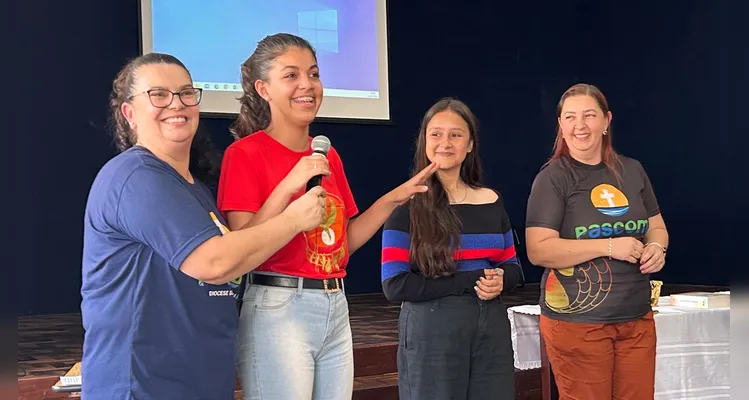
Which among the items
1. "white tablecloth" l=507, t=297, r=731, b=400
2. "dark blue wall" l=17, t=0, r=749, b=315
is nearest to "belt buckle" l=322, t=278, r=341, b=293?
"white tablecloth" l=507, t=297, r=731, b=400

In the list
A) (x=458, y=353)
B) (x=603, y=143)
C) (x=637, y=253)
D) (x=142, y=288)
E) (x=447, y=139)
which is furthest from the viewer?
(x=603, y=143)

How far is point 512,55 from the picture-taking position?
7.07 m

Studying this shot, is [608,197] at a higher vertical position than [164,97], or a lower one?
lower

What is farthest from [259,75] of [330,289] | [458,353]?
[458,353]

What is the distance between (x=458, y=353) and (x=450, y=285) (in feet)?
0.60

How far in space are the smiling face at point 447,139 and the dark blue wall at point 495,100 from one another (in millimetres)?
3382

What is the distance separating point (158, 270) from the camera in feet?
4.50

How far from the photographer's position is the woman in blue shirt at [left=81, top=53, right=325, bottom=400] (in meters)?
1.32

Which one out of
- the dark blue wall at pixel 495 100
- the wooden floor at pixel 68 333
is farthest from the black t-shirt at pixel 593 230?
the dark blue wall at pixel 495 100

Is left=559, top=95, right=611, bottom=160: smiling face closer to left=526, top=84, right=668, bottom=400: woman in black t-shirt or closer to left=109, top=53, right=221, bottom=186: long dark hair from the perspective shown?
left=526, top=84, right=668, bottom=400: woman in black t-shirt

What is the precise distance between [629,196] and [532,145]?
4.77m

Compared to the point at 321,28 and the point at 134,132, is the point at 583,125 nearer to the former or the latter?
the point at 134,132

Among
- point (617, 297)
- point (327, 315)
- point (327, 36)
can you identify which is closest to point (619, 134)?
point (327, 36)

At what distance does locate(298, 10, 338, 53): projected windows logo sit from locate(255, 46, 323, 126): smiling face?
161 inches
